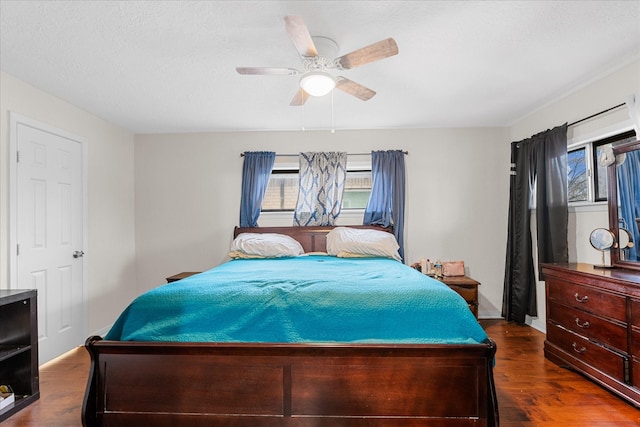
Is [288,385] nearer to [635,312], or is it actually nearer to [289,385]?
[289,385]

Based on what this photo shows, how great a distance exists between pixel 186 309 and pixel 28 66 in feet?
7.26

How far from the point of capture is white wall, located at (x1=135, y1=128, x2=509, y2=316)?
4250mm

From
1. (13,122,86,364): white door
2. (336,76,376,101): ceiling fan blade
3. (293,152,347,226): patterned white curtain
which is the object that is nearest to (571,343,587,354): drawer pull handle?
(336,76,376,101): ceiling fan blade

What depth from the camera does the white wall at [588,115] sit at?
2672 millimetres

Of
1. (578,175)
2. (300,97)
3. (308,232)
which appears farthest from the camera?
(308,232)

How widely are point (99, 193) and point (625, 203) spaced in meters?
4.77

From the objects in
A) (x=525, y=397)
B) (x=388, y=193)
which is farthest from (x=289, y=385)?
(x=388, y=193)

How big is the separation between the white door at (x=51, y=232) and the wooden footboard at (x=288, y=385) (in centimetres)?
160

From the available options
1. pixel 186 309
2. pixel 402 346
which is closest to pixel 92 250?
pixel 186 309

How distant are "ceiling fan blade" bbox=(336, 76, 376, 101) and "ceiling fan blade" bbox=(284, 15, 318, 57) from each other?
466 mm

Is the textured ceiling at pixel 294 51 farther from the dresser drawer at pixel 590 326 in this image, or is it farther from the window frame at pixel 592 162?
the dresser drawer at pixel 590 326

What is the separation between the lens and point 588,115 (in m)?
3.01

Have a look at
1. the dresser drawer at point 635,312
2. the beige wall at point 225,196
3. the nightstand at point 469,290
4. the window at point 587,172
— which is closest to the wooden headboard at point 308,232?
the beige wall at point 225,196

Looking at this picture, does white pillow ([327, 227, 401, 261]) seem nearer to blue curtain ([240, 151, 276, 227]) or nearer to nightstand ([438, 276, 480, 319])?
nightstand ([438, 276, 480, 319])
